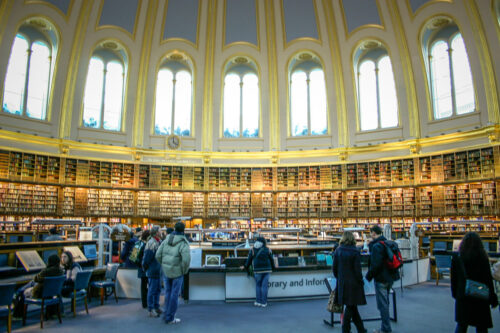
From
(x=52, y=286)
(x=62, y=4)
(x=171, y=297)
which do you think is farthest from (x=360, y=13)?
(x=52, y=286)

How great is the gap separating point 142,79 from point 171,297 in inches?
615

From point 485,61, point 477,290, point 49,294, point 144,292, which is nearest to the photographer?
point 477,290

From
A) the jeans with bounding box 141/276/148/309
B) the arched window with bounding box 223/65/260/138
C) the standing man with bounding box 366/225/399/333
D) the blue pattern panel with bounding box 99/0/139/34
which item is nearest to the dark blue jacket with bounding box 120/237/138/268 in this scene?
the jeans with bounding box 141/276/148/309

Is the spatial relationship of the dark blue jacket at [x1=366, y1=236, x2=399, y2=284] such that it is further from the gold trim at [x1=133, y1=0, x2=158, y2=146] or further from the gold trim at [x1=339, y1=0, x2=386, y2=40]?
the gold trim at [x1=339, y1=0, x2=386, y2=40]

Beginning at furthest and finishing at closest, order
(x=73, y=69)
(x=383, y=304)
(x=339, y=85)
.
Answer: (x=339, y=85), (x=73, y=69), (x=383, y=304)

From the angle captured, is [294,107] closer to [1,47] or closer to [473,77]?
[473,77]

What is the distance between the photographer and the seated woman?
5.61 meters

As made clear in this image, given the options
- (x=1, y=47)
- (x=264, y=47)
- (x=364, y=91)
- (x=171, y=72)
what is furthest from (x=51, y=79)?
(x=364, y=91)

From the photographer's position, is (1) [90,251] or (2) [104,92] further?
(2) [104,92]

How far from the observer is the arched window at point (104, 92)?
1839cm

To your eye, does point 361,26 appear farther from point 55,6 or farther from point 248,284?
point 248,284

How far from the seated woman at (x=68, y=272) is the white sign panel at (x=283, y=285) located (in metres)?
2.49

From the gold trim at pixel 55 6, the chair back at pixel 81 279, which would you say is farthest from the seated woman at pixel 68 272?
the gold trim at pixel 55 6

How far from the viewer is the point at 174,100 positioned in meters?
19.8
